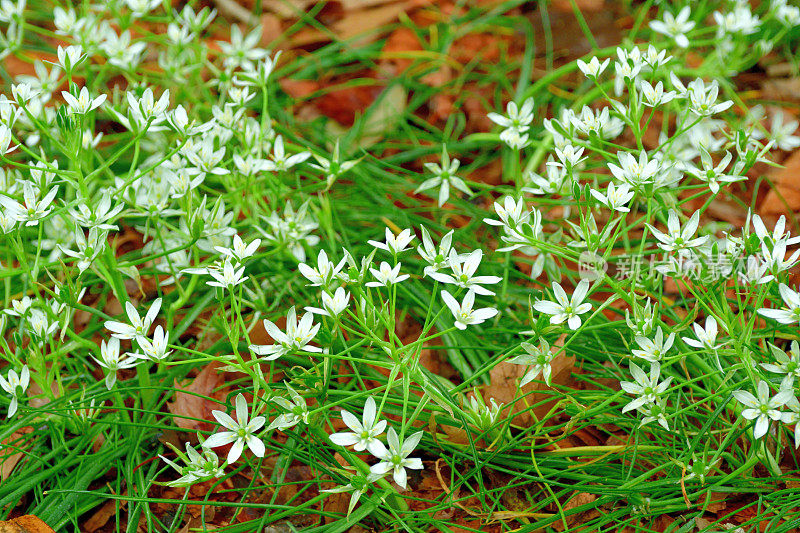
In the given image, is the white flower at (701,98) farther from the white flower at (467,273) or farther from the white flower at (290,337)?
the white flower at (290,337)

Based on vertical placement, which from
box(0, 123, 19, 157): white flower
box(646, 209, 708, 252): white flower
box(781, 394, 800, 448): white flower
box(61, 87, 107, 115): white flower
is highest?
box(61, 87, 107, 115): white flower

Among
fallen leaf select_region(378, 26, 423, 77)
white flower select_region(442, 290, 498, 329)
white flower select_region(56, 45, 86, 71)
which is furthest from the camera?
fallen leaf select_region(378, 26, 423, 77)

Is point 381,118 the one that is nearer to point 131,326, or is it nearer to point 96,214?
point 96,214

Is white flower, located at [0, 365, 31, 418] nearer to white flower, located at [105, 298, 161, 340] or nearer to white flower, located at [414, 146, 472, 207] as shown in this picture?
white flower, located at [105, 298, 161, 340]

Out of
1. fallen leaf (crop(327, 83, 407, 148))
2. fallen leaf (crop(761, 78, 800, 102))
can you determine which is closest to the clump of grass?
fallen leaf (crop(327, 83, 407, 148))

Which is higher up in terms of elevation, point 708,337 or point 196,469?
point 708,337

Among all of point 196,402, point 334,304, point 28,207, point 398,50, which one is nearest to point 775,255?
point 334,304

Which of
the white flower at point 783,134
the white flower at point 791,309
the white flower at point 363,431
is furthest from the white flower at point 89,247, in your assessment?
the white flower at point 783,134
